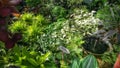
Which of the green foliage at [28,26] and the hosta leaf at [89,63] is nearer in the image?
the hosta leaf at [89,63]

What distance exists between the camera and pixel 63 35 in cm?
390

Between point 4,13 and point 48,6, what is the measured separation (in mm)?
2788

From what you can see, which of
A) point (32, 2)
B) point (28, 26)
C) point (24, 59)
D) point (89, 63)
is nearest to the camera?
point (89, 63)

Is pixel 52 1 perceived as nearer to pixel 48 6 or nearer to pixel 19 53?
pixel 48 6

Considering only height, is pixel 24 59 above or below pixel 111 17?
below

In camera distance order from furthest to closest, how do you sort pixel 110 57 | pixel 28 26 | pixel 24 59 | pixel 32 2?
1. pixel 32 2
2. pixel 28 26
3. pixel 110 57
4. pixel 24 59

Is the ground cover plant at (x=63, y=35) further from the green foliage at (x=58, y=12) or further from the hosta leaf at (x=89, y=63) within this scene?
the hosta leaf at (x=89, y=63)

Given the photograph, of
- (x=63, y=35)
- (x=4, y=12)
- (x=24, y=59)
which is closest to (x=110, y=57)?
(x=63, y=35)

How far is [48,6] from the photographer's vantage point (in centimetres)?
473

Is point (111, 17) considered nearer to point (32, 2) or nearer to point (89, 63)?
point (89, 63)

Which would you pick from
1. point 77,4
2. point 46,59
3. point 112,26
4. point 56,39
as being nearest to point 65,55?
point 46,59

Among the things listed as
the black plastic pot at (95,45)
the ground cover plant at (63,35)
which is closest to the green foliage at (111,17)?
the ground cover plant at (63,35)

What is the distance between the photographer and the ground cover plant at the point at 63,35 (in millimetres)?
3297

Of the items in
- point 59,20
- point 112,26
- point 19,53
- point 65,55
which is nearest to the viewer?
point 19,53
